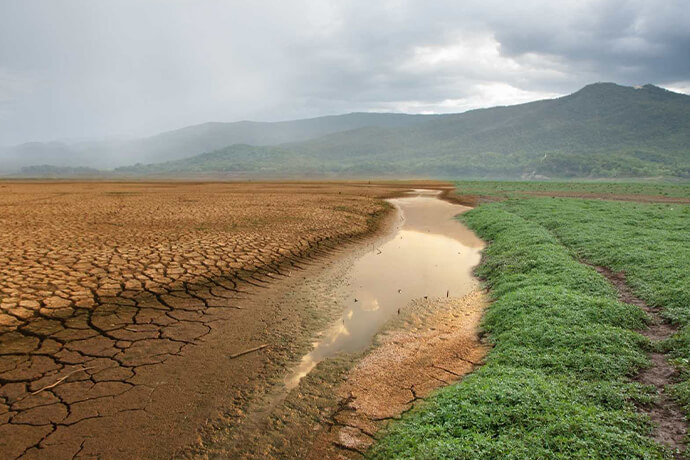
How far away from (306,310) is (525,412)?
4.75m

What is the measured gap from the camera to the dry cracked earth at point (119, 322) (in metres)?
4.05

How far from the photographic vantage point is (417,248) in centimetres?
1373

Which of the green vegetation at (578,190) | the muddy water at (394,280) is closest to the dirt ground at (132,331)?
the muddy water at (394,280)

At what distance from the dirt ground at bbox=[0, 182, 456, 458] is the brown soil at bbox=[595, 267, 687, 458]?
4640mm

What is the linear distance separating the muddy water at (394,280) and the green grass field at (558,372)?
1.51 metres

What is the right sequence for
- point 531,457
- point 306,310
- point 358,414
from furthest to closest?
1. point 306,310
2. point 358,414
3. point 531,457

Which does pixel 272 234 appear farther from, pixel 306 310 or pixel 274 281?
pixel 306 310

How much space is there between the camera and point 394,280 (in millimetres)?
9898

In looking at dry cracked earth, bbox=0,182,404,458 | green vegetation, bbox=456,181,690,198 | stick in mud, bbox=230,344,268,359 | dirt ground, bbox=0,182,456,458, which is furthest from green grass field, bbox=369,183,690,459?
green vegetation, bbox=456,181,690,198

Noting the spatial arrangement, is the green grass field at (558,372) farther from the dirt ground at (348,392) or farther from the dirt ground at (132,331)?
the dirt ground at (132,331)

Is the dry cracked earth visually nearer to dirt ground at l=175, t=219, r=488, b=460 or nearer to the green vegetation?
dirt ground at l=175, t=219, r=488, b=460

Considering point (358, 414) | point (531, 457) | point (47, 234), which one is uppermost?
point (47, 234)

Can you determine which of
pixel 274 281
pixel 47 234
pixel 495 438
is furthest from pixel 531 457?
pixel 47 234

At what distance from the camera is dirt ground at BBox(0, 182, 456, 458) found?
4066 mm
